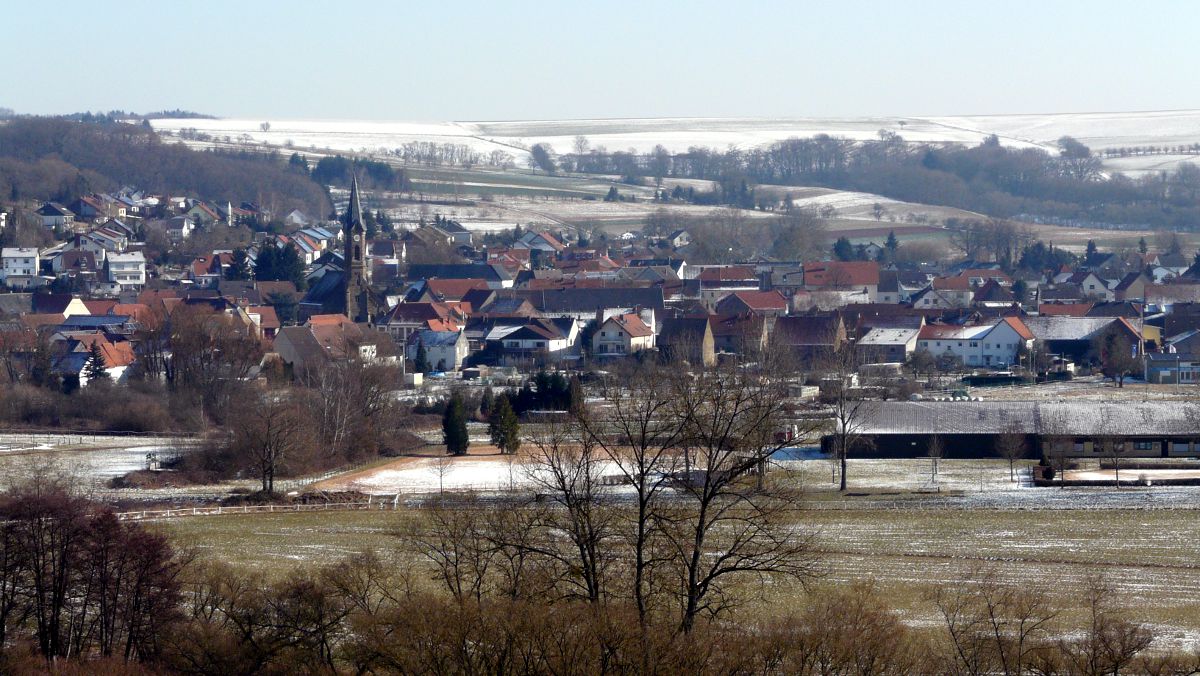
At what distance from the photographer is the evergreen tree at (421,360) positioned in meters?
42.5

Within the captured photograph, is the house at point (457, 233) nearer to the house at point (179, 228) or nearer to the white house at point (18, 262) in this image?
the house at point (179, 228)

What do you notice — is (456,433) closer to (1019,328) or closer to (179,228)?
(1019,328)

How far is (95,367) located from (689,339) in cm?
1476

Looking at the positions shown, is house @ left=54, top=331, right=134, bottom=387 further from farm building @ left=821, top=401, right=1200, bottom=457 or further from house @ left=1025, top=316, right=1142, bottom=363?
house @ left=1025, top=316, right=1142, bottom=363

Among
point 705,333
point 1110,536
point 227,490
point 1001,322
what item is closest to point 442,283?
point 705,333

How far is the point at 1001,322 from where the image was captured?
4416cm

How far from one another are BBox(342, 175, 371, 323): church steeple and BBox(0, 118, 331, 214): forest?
33.9 m

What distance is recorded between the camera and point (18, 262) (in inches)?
2351

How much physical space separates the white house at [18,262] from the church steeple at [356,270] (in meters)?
12.8

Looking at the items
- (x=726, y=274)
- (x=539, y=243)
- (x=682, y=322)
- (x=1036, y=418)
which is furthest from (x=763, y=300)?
(x=539, y=243)

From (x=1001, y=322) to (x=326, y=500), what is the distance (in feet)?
83.9

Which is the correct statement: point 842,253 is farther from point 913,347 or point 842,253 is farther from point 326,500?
point 326,500

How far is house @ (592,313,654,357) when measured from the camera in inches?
1777

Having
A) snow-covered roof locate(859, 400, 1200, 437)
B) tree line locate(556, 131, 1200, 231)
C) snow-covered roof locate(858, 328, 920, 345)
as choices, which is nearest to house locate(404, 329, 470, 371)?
snow-covered roof locate(858, 328, 920, 345)
